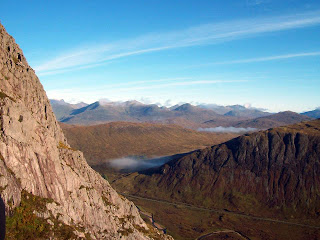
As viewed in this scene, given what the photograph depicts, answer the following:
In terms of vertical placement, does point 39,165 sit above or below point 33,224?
above

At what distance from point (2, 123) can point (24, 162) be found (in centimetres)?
1583

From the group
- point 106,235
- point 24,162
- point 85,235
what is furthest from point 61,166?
point 106,235

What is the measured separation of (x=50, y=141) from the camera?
119188 millimetres

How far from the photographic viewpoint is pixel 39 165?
106 m

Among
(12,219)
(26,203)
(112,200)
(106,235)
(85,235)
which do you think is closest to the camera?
(12,219)

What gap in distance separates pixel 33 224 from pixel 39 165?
76.6 feet

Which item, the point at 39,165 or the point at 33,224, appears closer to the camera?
the point at 33,224

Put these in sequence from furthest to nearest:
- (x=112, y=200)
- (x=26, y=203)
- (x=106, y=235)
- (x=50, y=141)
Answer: (x=112, y=200) < (x=106, y=235) < (x=50, y=141) < (x=26, y=203)

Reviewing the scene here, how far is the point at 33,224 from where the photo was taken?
91438 millimetres

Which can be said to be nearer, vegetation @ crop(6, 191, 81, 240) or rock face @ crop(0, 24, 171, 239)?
vegetation @ crop(6, 191, 81, 240)

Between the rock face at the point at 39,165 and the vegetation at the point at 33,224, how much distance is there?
1.62 m

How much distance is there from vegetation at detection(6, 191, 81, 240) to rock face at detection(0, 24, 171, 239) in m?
1.62

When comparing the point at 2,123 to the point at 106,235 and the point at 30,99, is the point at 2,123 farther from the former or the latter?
the point at 106,235

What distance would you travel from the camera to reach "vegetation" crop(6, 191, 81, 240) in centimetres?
8562
